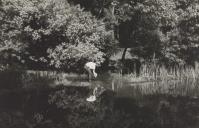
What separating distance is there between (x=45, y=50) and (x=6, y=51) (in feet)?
7.04

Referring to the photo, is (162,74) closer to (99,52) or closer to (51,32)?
(99,52)

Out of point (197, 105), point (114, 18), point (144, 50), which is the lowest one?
point (197, 105)

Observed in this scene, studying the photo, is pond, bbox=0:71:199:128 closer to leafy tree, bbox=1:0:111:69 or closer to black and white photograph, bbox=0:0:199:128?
black and white photograph, bbox=0:0:199:128

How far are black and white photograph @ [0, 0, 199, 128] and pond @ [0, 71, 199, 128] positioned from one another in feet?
0.17

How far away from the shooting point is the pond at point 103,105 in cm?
1490

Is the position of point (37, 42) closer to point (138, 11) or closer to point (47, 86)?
point (47, 86)

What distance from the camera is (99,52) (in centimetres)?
2484

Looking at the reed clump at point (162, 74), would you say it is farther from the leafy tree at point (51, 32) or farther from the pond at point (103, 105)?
the leafy tree at point (51, 32)

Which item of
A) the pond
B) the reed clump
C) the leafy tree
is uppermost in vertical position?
the leafy tree

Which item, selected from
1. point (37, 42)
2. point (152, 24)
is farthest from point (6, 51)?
point (152, 24)

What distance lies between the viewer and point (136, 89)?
72.6 feet

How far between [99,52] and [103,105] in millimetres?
7422

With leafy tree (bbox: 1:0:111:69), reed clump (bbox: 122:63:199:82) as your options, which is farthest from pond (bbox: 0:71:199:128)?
leafy tree (bbox: 1:0:111:69)

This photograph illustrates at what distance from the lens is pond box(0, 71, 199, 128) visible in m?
14.9
